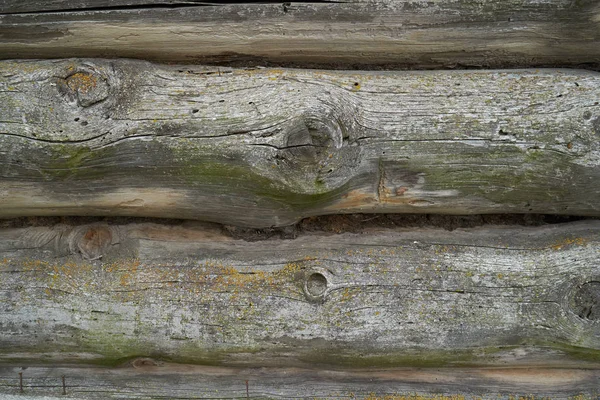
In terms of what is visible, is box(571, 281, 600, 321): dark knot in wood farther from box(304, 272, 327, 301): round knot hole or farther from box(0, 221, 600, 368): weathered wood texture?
box(304, 272, 327, 301): round knot hole

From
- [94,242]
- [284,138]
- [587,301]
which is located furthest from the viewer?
[94,242]

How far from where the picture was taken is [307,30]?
6.33 ft

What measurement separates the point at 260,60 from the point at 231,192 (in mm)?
517

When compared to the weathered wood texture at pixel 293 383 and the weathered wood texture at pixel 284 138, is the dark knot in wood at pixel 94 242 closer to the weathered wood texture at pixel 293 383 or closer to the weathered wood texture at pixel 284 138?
the weathered wood texture at pixel 284 138

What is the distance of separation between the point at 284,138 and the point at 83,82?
2.32 ft

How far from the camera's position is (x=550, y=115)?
189 centimetres

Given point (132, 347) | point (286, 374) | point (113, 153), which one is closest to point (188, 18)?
point (113, 153)

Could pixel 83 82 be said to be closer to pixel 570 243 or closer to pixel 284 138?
pixel 284 138

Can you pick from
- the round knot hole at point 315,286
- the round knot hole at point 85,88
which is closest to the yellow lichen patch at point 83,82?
the round knot hole at point 85,88

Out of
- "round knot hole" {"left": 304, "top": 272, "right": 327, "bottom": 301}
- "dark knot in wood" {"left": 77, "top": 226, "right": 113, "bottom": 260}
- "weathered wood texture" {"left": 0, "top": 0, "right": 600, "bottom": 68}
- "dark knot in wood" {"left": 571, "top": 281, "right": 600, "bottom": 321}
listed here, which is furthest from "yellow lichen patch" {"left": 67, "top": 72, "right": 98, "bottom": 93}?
"dark knot in wood" {"left": 571, "top": 281, "right": 600, "bottom": 321}

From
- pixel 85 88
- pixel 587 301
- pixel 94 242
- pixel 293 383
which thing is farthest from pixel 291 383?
pixel 85 88

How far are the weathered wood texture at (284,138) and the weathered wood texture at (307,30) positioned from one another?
9 cm

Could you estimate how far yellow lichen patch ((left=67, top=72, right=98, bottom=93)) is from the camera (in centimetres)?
184

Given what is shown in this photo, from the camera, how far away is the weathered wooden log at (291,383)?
208 centimetres
